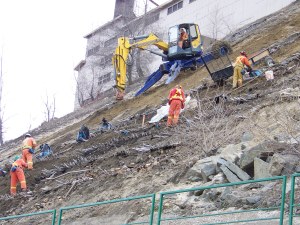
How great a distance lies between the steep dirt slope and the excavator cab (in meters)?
1.59

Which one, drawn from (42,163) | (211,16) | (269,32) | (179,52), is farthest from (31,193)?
(211,16)

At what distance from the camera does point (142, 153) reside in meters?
15.9

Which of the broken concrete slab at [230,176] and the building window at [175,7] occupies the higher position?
the building window at [175,7]

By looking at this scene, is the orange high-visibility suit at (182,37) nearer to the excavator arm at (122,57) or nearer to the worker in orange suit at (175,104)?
the excavator arm at (122,57)

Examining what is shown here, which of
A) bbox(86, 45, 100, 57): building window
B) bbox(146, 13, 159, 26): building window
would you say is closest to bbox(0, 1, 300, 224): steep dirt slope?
bbox(146, 13, 159, 26): building window

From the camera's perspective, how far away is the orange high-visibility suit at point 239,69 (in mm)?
20359

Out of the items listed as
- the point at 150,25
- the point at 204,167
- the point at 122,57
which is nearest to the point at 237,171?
the point at 204,167

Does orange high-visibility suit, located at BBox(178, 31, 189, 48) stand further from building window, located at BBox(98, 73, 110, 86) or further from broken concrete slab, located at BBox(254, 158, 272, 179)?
building window, located at BBox(98, 73, 110, 86)

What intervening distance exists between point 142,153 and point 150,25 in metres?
30.3

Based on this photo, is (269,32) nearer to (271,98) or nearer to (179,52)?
(179,52)

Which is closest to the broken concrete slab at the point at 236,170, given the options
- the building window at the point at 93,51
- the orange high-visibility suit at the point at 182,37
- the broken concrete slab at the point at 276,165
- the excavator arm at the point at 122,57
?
the broken concrete slab at the point at 276,165

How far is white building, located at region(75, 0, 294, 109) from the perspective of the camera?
38719 millimetres

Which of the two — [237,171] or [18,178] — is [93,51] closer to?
[18,178]

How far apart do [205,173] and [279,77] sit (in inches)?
344
